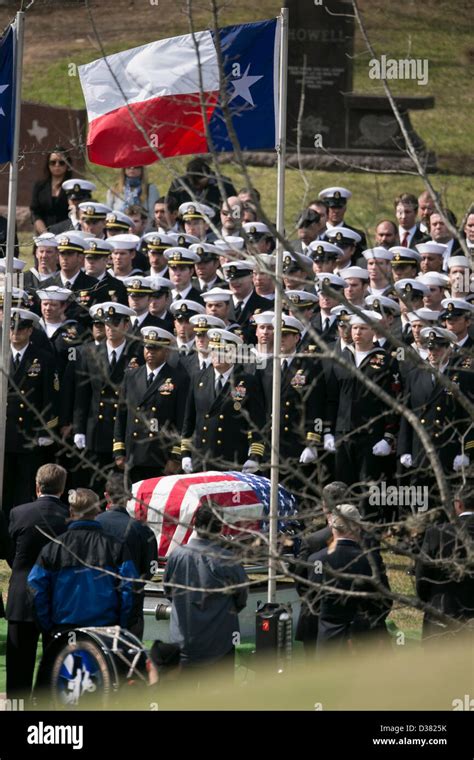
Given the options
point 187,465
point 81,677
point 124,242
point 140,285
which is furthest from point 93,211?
point 81,677

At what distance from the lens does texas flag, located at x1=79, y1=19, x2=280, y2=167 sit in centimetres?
1287

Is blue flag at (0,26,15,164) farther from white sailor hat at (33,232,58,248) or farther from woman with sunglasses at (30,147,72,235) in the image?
woman with sunglasses at (30,147,72,235)

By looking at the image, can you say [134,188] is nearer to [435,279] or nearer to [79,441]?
[79,441]

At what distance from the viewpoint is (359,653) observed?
1124 cm

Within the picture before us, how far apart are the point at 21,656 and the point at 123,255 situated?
6.84 metres

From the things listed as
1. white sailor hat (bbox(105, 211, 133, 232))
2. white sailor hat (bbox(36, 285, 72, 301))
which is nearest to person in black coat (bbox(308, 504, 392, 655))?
white sailor hat (bbox(36, 285, 72, 301))

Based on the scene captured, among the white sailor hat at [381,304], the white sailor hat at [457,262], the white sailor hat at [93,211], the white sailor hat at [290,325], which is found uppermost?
the white sailor hat at [93,211]

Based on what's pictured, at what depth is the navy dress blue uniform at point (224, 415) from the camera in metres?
15.9

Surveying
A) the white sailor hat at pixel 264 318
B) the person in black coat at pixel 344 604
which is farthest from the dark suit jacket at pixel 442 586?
the white sailor hat at pixel 264 318

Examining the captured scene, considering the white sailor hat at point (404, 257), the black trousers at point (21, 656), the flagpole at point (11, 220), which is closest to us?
the black trousers at point (21, 656)

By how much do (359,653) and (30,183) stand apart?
53.7 feet

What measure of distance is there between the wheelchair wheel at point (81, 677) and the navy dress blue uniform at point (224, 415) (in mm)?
5520

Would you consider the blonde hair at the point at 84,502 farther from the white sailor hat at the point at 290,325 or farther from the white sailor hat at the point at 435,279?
the white sailor hat at the point at 435,279

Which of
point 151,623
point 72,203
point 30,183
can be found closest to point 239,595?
point 151,623
